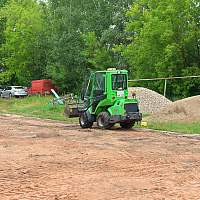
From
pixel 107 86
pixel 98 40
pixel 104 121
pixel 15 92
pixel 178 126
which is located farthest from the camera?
pixel 15 92

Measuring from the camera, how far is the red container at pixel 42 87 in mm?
49188

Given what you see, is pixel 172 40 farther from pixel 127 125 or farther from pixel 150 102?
pixel 127 125

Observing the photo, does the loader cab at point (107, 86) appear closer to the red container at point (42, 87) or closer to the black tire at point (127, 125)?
the black tire at point (127, 125)

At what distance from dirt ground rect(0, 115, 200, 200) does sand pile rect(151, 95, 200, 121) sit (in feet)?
14.9

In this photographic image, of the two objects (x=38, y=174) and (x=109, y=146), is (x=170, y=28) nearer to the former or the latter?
(x=109, y=146)

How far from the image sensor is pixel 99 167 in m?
11.1

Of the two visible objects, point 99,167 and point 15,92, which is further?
point 15,92

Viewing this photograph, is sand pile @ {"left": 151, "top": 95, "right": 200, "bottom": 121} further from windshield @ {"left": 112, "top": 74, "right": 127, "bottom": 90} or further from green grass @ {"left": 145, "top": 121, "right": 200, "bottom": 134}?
windshield @ {"left": 112, "top": 74, "right": 127, "bottom": 90}

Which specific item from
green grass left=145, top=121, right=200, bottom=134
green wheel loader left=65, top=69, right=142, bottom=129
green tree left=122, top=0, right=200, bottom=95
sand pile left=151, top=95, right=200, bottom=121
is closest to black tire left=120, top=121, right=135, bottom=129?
green wheel loader left=65, top=69, right=142, bottom=129

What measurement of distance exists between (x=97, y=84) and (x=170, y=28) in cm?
1357

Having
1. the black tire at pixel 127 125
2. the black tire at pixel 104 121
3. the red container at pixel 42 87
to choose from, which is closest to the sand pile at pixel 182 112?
the black tire at pixel 127 125

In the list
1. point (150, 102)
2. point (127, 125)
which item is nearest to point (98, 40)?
point (150, 102)

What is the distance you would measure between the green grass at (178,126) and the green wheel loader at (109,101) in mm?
1212

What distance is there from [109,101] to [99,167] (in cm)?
856
